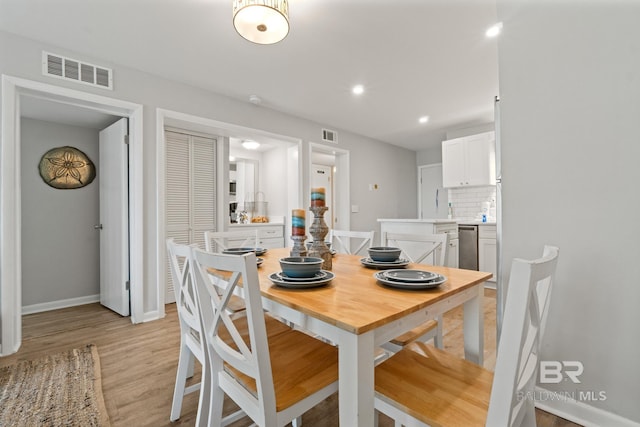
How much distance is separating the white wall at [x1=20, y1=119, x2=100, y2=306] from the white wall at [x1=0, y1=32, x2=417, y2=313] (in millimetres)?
1318

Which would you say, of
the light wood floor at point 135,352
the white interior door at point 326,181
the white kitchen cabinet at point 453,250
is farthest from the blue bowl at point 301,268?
the white interior door at point 326,181

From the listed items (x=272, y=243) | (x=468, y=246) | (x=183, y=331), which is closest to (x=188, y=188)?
(x=272, y=243)

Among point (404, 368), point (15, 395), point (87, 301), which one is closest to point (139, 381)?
point (15, 395)

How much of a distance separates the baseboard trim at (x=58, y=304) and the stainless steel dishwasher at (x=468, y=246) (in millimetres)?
4997

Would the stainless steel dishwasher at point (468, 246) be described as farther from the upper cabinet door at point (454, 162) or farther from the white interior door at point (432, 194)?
the white interior door at point (432, 194)

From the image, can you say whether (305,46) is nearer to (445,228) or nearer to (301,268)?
(301,268)

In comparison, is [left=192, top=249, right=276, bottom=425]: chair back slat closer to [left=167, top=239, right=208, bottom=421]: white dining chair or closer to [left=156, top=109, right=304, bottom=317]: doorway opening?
[left=167, top=239, right=208, bottom=421]: white dining chair

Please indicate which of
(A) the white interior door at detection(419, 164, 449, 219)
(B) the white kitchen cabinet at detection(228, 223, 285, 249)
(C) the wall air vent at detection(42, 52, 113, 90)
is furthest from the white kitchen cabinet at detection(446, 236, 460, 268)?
(C) the wall air vent at detection(42, 52, 113, 90)

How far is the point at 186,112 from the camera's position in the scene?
3053 millimetres

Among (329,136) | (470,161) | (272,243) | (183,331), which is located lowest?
(183,331)

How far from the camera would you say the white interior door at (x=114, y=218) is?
2867 millimetres

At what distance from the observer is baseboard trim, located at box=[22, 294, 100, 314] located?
10.3 ft

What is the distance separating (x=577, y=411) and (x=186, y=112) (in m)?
3.76

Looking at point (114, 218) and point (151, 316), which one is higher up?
point (114, 218)
